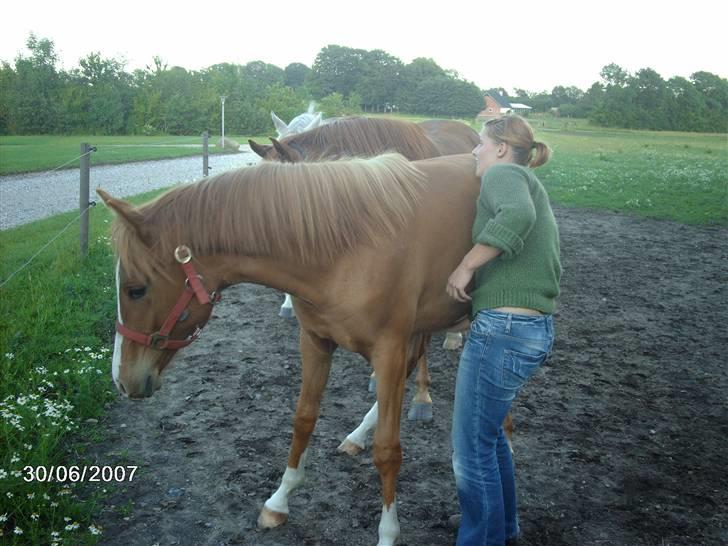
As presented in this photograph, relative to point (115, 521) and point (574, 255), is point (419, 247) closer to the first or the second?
point (115, 521)

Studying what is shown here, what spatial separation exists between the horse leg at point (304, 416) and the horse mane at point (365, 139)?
1.91 m

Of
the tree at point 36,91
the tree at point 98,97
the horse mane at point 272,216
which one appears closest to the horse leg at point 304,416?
the horse mane at point 272,216

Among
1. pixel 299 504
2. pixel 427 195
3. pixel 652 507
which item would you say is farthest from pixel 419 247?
pixel 652 507

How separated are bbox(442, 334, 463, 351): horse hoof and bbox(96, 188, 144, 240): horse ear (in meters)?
3.85

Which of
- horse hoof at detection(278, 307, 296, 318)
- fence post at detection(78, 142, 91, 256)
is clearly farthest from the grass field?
horse hoof at detection(278, 307, 296, 318)

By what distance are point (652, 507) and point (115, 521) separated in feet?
9.27

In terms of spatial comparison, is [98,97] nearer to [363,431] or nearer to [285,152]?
[285,152]

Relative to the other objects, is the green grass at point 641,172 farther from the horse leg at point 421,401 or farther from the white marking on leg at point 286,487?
the white marking on leg at point 286,487

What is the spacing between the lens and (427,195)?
2631mm

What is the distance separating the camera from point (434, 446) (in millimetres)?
3748

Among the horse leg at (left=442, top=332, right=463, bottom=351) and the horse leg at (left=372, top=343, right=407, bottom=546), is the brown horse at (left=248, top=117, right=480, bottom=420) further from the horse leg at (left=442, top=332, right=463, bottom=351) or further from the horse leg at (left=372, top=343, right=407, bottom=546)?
the horse leg at (left=372, top=343, right=407, bottom=546)

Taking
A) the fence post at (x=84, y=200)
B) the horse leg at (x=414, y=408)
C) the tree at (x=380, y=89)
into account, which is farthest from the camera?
the tree at (x=380, y=89)

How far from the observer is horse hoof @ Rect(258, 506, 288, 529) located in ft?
9.46

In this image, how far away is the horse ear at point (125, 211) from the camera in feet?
7.23
